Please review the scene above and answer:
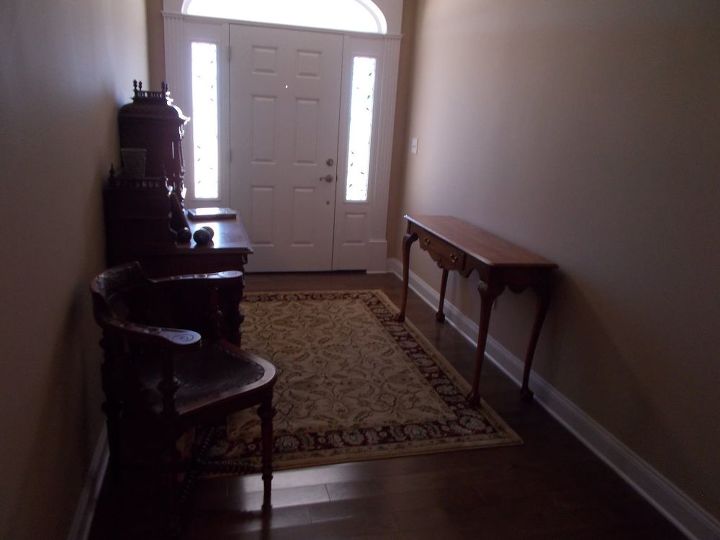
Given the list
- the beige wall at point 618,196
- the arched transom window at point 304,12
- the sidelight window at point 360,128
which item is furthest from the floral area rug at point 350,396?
the arched transom window at point 304,12

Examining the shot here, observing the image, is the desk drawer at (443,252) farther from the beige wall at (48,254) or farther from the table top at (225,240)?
the beige wall at (48,254)

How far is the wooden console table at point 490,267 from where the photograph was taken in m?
2.61

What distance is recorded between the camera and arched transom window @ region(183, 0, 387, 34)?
4348 millimetres

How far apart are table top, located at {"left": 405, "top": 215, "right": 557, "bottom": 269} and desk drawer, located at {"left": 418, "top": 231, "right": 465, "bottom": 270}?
4cm

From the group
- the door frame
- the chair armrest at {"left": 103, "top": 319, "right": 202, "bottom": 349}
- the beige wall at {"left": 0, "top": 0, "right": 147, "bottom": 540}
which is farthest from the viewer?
the door frame

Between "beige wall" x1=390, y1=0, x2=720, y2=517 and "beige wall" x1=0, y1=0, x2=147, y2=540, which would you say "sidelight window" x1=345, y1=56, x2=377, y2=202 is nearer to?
"beige wall" x1=390, y1=0, x2=720, y2=517

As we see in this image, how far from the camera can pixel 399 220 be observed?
5.06 metres

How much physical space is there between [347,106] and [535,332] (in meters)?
2.87

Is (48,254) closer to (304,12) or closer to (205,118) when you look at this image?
(205,118)

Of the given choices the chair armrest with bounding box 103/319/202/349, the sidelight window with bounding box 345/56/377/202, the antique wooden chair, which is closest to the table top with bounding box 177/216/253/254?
the antique wooden chair

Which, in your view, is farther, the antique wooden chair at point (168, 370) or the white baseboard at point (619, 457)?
the white baseboard at point (619, 457)

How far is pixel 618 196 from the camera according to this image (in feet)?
7.66

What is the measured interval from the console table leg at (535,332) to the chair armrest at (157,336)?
69.5 inches

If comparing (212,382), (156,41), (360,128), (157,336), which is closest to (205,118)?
(156,41)
